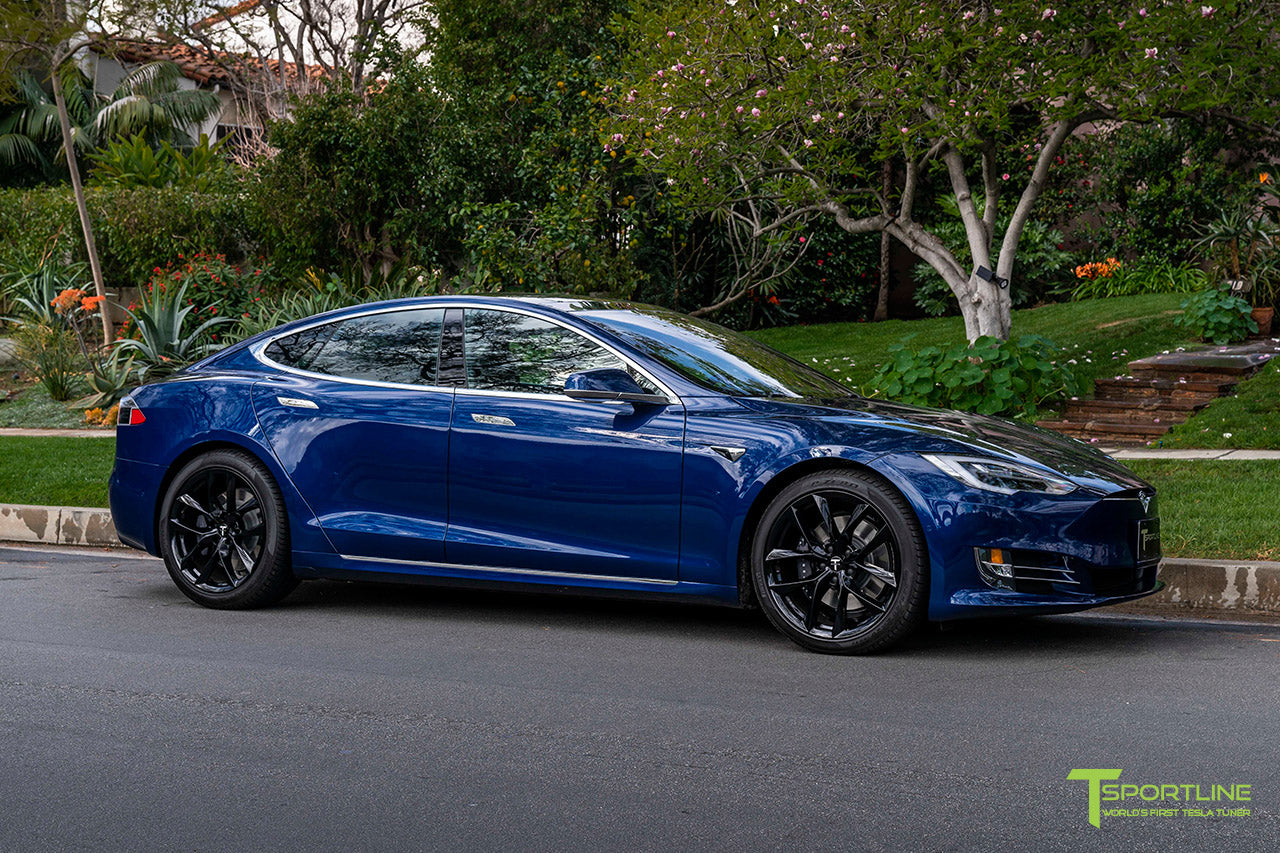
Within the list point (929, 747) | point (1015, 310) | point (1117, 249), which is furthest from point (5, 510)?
point (1117, 249)

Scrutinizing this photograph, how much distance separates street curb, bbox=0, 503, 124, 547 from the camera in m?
8.81

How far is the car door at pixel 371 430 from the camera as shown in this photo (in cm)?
612

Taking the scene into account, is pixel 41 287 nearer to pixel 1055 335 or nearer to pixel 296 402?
pixel 1055 335

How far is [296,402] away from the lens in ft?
21.2

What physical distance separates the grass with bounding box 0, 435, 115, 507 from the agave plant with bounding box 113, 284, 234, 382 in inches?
106

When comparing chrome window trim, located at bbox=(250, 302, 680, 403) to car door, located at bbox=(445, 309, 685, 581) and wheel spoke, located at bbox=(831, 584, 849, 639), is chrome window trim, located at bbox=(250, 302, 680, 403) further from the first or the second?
wheel spoke, located at bbox=(831, 584, 849, 639)

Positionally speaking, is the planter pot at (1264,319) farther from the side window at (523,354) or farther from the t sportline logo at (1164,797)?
the t sportline logo at (1164,797)

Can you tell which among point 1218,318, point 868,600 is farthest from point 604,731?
point 1218,318

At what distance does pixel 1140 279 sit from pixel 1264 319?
4.65 metres

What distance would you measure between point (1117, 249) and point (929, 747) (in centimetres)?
1674

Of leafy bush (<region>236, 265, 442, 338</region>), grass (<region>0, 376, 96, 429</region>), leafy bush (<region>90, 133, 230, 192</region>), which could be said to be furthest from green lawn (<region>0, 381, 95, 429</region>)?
leafy bush (<region>90, 133, 230, 192</region>)

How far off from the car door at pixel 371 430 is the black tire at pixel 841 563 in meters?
1.55

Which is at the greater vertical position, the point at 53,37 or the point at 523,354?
the point at 53,37

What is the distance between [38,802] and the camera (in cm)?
387
